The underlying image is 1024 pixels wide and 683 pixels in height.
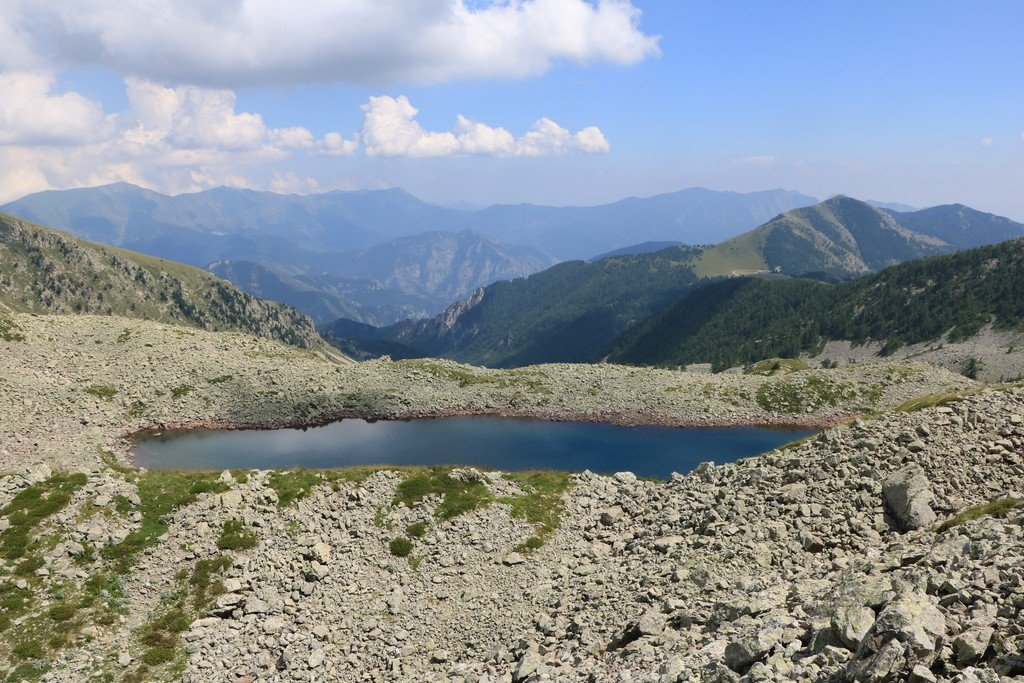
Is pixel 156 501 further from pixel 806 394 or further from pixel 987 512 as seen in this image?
pixel 806 394

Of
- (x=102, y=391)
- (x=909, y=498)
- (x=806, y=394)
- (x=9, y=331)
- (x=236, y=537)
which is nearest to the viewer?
(x=909, y=498)

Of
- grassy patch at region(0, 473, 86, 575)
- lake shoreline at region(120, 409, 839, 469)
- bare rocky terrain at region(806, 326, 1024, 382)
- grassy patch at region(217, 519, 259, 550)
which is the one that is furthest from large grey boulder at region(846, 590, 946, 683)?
bare rocky terrain at region(806, 326, 1024, 382)

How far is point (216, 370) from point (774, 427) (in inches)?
3911

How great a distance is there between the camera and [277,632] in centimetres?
3145

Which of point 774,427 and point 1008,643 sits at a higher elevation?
point 1008,643

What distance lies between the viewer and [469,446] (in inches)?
3472

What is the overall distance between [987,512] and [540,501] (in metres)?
28.1

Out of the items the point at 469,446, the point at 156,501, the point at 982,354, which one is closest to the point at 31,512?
the point at 156,501

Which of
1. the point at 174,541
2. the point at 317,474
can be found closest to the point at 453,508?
the point at 317,474

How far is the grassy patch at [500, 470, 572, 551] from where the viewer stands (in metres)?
41.5

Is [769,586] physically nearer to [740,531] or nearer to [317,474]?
[740,531]

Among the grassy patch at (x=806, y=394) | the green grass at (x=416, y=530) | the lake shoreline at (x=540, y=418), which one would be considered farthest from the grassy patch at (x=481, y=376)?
the green grass at (x=416, y=530)

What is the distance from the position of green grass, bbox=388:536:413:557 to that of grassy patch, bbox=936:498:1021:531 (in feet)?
101

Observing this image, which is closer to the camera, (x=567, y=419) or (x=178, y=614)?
(x=178, y=614)
